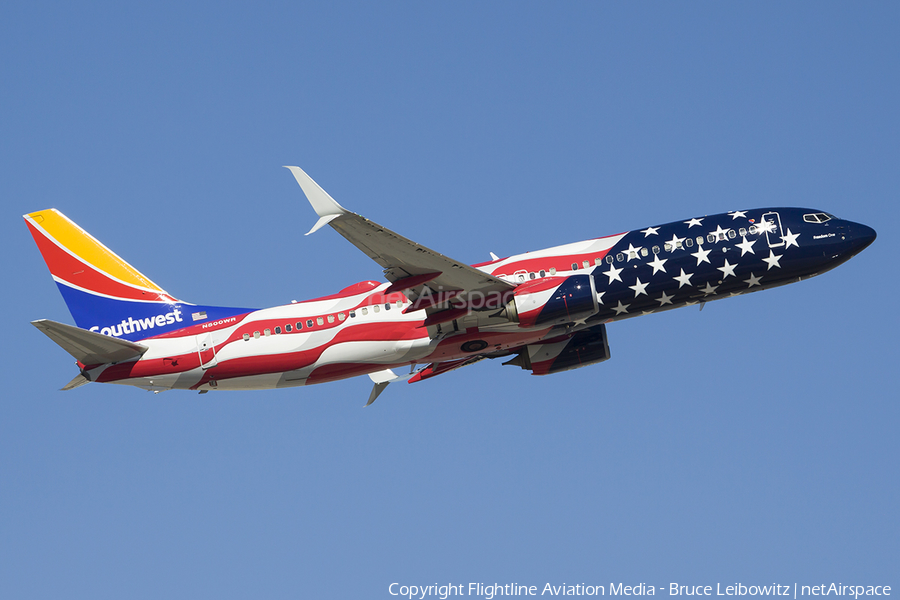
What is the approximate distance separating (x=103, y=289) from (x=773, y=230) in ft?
109

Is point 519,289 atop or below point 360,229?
below

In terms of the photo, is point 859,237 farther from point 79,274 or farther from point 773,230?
point 79,274

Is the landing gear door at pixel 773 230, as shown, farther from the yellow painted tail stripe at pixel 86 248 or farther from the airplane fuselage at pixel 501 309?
the yellow painted tail stripe at pixel 86 248

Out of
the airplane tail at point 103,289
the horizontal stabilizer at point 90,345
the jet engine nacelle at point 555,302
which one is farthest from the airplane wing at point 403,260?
the horizontal stabilizer at point 90,345

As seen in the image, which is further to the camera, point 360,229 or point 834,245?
point 834,245

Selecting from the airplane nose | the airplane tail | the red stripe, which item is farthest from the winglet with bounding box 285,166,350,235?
the airplane nose

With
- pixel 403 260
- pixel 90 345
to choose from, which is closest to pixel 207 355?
pixel 90 345

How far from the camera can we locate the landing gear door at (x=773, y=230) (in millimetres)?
44750

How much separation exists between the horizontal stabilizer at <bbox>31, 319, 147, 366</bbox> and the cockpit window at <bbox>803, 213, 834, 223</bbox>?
106ft

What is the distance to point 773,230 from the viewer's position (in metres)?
45.0

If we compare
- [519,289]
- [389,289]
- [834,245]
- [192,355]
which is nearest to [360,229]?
[389,289]

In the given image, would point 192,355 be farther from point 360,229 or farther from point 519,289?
point 519,289

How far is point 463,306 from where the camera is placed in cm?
A: 4422

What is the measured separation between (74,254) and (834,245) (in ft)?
124
